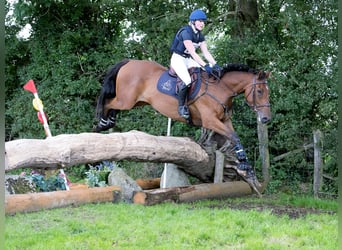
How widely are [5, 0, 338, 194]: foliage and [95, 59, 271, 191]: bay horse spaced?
146 cm

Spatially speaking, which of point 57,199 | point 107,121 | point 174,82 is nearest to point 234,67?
point 174,82

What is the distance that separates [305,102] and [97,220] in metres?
4.34

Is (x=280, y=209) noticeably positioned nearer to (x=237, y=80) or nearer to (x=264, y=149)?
(x=237, y=80)

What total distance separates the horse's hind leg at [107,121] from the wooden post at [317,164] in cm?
304

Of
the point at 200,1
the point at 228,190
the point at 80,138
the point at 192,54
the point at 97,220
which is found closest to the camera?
the point at 97,220

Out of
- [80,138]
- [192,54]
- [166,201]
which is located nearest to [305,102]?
[192,54]

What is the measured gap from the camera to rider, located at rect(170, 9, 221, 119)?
5.59 meters

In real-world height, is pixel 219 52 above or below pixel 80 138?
above

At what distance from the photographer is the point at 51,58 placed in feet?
32.1

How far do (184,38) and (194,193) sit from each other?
6.49 ft

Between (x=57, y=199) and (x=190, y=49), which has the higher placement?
(x=190, y=49)

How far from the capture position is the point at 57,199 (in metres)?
4.84

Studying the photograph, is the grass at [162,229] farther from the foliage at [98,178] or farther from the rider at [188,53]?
the rider at [188,53]

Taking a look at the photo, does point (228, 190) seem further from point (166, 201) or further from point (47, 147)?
point (47, 147)
